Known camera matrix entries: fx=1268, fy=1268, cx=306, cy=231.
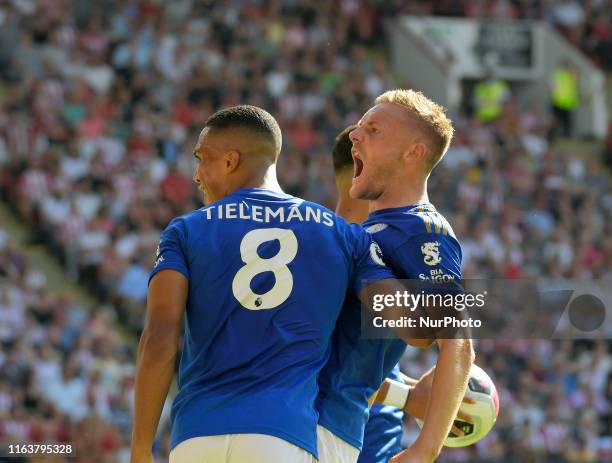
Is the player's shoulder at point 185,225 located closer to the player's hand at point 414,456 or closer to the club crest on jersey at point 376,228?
the club crest on jersey at point 376,228

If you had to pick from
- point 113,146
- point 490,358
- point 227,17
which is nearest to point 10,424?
point 113,146

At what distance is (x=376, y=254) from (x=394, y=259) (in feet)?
0.39

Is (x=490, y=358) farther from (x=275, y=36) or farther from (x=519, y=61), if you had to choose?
(x=519, y=61)

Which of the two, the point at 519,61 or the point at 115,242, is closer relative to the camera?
the point at 115,242

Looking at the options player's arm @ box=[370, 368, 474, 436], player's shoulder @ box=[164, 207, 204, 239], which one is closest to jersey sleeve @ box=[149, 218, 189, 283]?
player's shoulder @ box=[164, 207, 204, 239]

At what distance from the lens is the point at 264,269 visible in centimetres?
436

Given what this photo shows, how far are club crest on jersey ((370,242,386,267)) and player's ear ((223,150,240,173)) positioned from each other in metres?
0.59

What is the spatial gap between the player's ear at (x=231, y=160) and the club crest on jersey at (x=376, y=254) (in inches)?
23.1

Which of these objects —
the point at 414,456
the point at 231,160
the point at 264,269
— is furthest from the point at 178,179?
the point at 414,456

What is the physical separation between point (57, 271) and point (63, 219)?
2.35 ft

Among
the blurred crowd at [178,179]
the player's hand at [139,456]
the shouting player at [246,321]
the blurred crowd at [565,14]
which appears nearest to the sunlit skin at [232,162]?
the shouting player at [246,321]

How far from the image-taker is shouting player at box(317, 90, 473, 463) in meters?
4.40

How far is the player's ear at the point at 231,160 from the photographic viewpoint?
184 inches

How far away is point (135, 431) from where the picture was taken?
4.24m
